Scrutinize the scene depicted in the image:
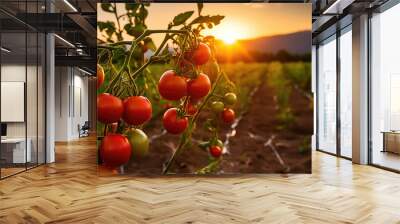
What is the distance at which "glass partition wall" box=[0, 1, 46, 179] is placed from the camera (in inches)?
233

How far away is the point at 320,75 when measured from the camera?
32.5 ft

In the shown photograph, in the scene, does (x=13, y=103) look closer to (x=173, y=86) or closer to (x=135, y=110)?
(x=173, y=86)

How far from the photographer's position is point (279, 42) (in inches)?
219

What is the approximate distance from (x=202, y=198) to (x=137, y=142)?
193cm

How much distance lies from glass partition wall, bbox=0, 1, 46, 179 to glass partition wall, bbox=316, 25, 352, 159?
5.70 metres

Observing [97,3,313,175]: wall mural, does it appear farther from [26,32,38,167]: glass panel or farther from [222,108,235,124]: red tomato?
[26,32,38,167]: glass panel

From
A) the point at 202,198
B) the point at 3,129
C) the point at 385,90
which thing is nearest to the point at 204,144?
the point at 202,198

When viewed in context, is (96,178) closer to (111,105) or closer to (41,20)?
(41,20)

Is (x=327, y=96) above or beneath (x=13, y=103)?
above

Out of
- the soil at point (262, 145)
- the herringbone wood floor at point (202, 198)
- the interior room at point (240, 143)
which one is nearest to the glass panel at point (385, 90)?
the interior room at point (240, 143)

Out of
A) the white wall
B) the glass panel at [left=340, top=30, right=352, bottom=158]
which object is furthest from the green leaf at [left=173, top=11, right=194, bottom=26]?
the white wall

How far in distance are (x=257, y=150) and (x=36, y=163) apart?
12.7ft

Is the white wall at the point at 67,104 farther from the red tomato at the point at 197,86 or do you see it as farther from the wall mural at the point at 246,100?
the red tomato at the point at 197,86

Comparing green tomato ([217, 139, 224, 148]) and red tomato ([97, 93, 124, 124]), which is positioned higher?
red tomato ([97, 93, 124, 124])
